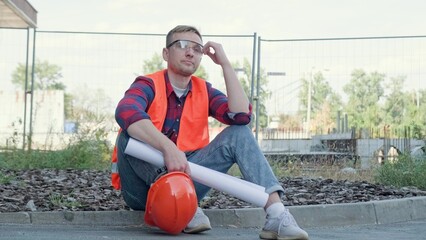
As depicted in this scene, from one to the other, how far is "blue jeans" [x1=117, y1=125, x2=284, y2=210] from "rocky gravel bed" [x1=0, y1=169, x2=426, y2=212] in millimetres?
1260

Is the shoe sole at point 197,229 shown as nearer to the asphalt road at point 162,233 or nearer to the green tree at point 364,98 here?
the asphalt road at point 162,233

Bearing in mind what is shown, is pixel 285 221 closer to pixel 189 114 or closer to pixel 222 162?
pixel 222 162

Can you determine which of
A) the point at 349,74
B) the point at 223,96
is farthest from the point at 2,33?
the point at 223,96

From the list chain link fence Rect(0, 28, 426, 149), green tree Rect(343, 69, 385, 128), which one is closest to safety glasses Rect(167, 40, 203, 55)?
chain link fence Rect(0, 28, 426, 149)

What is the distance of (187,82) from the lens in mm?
4980

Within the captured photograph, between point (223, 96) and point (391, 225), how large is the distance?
7.46 ft

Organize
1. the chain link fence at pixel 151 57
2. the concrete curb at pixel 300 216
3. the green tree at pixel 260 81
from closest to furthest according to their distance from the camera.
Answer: the concrete curb at pixel 300 216
the green tree at pixel 260 81
the chain link fence at pixel 151 57

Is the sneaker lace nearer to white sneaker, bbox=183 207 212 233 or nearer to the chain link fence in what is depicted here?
white sneaker, bbox=183 207 212 233

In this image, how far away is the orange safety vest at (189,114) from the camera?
4.84 m

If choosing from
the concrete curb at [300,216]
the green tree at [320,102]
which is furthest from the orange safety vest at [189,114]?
the green tree at [320,102]

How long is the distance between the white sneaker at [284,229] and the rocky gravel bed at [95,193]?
170 centimetres

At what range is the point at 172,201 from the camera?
4453 mm

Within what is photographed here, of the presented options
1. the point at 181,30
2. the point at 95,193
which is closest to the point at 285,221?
the point at 181,30

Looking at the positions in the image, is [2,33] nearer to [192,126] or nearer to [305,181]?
[305,181]
